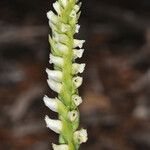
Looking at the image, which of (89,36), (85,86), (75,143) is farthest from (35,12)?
(75,143)

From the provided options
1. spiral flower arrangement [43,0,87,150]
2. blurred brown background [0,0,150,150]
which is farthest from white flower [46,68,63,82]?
blurred brown background [0,0,150,150]

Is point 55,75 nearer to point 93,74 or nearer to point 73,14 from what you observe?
point 73,14

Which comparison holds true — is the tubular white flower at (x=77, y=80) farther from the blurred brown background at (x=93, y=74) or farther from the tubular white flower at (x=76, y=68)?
the blurred brown background at (x=93, y=74)

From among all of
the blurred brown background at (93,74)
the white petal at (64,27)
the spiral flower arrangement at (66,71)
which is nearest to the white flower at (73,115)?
the spiral flower arrangement at (66,71)

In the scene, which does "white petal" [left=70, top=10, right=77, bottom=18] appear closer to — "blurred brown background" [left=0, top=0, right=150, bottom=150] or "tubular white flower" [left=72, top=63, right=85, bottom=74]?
"tubular white flower" [left=72, top=63, right=85, bottom=74]

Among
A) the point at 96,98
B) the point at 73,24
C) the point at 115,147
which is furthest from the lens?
the point at 96,98

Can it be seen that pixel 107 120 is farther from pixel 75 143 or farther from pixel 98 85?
pixel 75 143
